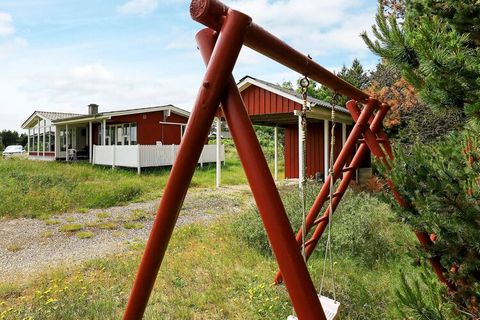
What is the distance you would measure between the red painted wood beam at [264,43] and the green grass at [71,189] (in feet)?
28.1

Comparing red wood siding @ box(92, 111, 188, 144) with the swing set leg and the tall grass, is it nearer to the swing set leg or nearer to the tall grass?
the tall grass

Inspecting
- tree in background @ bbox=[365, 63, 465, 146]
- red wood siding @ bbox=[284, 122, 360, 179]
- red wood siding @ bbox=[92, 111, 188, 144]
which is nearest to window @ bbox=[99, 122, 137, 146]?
red wood siding @ bbox=[92, 111, 188, 144]

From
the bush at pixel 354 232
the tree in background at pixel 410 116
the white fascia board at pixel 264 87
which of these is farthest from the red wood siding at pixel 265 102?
the bush at pixel 354 232

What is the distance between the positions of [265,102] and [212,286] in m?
7.42

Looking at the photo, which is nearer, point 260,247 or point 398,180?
point 398,180

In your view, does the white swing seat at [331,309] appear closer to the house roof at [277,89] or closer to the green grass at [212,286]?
the green grass at [212,286]

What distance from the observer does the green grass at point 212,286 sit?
2814mm

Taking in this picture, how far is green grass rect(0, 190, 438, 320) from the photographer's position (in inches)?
Result: 111

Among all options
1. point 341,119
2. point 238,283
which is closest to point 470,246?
point 238,283

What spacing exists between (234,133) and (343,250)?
3713 millimetres

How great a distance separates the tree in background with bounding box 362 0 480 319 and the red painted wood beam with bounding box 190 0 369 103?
638 mm

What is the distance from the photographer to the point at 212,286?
3.38 meters

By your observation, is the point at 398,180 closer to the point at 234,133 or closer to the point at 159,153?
the point at 234,133

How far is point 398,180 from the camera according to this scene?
155 cm
